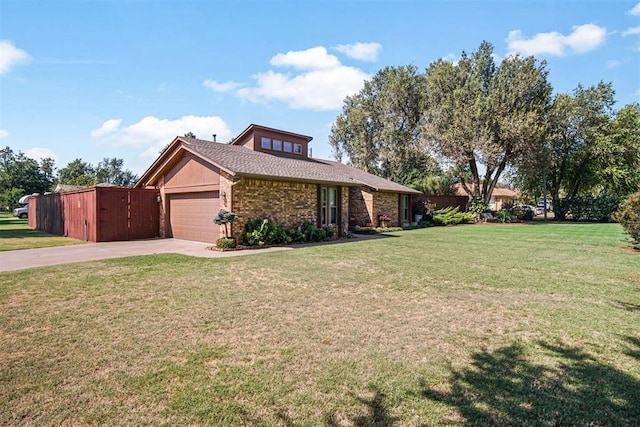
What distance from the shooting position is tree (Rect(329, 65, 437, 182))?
32500 millimetres

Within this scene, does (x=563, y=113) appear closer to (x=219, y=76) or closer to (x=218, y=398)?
(x=219, y=76)

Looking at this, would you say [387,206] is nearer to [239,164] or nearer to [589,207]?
[239,164]

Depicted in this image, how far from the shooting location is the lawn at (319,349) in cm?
270

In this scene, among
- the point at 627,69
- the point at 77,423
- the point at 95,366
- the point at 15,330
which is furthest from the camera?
the point at 627,69

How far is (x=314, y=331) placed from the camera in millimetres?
4297

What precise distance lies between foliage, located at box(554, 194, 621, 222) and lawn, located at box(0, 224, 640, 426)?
27.2 metres

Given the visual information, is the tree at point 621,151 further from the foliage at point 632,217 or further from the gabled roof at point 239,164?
A: the gabled roof at point 239,164

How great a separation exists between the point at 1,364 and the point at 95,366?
1005 mm

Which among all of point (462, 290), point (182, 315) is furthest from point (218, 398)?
point (462, 290)

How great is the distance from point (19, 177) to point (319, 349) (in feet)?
215

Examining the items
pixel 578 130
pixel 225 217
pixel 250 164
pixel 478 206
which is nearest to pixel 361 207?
pixel 250 164

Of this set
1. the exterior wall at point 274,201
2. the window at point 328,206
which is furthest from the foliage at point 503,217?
the exterior wall at point 274,201

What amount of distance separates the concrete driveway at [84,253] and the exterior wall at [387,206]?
31.4 ft

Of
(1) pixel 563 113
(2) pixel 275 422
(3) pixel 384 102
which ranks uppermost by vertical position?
(3) pixel 384 102
